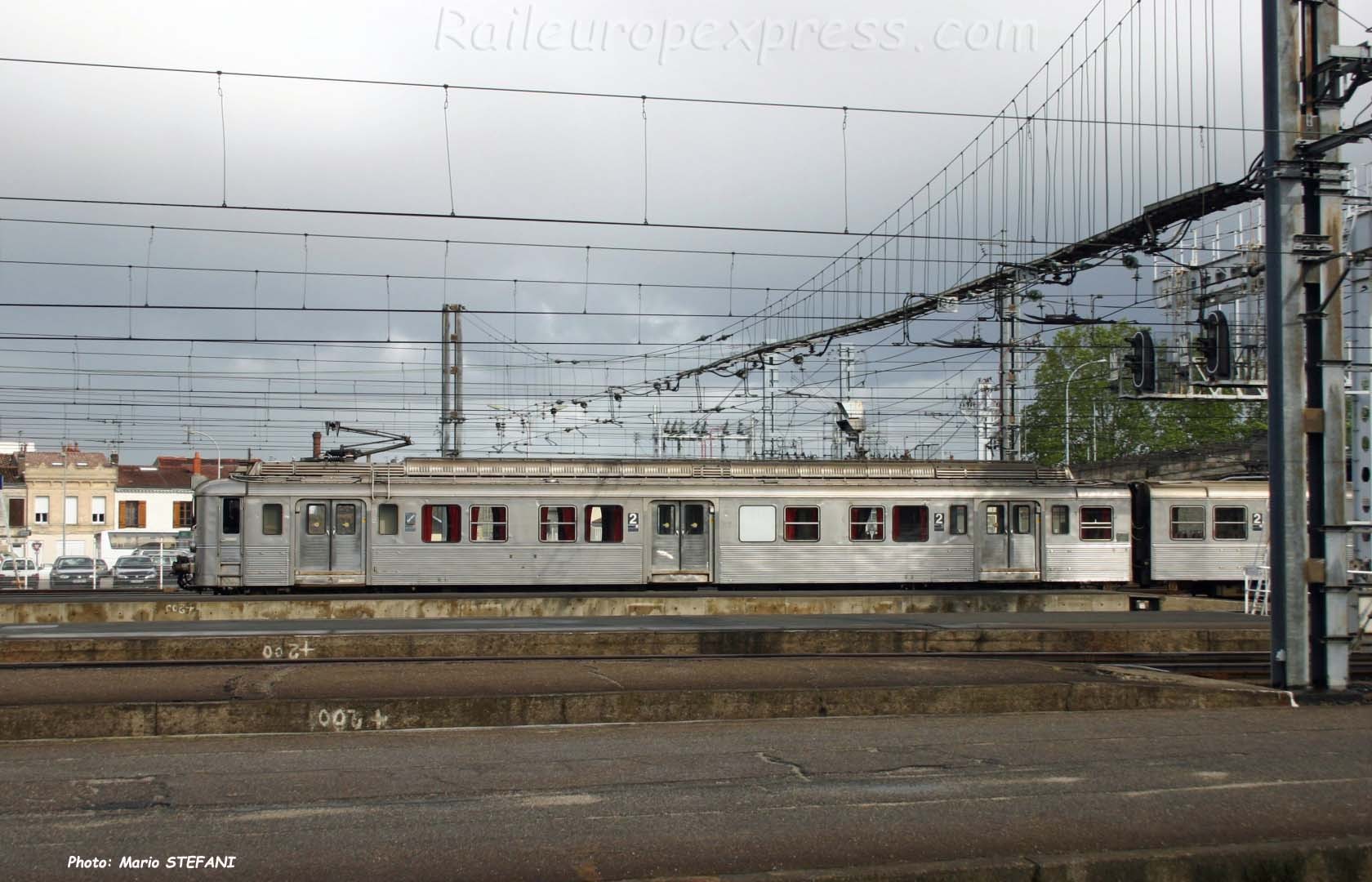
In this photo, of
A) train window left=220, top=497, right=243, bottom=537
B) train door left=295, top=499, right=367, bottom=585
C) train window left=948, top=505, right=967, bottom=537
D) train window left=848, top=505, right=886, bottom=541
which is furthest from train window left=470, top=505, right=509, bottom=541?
train window left=948, top=505, right=967, bottom=537

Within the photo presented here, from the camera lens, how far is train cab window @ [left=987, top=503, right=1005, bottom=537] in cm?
2839

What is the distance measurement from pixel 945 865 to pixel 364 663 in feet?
31.0

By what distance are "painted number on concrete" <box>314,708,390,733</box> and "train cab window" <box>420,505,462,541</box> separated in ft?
52.1

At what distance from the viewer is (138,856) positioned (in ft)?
23.6

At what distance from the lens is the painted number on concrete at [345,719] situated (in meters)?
11.0

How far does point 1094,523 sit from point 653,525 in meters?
11.1

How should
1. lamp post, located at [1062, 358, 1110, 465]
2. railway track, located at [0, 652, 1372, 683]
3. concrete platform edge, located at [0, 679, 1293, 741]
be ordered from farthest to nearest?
lamp post, located at [1062, 358, 1110, 465] → railway track, located at [0, 652, 1372, 683] → concrete platform edge, located at [0, 679, 1293, 741]

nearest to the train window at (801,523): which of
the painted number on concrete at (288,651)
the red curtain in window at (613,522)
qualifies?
the red curtain in window at (613,522)

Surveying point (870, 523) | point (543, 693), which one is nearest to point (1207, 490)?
point (870, 523)

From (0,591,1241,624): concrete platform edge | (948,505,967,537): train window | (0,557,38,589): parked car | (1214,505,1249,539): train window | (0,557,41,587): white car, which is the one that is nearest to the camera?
(0,591,1241,624): concrete platform edge

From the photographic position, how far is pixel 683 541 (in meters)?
27.5

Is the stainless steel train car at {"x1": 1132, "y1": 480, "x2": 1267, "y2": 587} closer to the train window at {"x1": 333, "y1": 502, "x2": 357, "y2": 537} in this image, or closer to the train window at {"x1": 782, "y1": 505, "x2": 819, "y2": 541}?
the train window at {"x1": 782, "y1": 505, "x2": 819, "y2": 541}

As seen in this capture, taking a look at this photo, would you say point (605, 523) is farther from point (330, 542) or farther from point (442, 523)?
point (330, 542)

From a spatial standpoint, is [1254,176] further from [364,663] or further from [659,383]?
[659,383]
